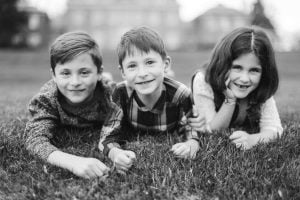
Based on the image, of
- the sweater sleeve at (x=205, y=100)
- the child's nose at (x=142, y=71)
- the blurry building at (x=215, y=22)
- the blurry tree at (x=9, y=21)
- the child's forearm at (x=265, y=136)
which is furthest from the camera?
the blurry building at (x=215, y=22)

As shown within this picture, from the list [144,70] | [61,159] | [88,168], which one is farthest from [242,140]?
[61,159]

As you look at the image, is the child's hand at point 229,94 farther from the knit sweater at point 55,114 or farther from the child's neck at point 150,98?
the knit sweater at point 55,114

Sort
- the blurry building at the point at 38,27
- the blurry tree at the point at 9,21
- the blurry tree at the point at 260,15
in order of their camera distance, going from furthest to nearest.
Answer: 1. the blurry building at the point at 38,27
2. the blurry tree at the point at 260,15
3. the blurry tree at the point at 9,21

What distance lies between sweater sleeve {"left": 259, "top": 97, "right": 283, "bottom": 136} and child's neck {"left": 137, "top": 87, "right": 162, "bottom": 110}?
42.4 inches

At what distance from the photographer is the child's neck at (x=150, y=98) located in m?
3.09

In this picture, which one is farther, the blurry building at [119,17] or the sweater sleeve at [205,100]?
the blurry building at [119,17]

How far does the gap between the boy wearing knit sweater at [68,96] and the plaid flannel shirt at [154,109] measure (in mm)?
137

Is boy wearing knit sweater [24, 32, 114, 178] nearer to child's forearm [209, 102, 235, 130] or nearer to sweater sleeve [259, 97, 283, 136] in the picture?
child's forearm [209, 102, 235, 130]

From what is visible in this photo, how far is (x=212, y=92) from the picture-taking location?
3549 millimetres

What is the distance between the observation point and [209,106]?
3.54m

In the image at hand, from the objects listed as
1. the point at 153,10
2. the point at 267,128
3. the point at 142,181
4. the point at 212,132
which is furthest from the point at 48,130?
the point at 153,10

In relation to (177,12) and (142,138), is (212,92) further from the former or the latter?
(177,12)

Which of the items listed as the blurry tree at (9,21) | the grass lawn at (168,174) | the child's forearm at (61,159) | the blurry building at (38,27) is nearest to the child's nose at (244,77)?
the grass lawn at (168,174)

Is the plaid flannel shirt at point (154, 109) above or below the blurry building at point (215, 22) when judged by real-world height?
below
